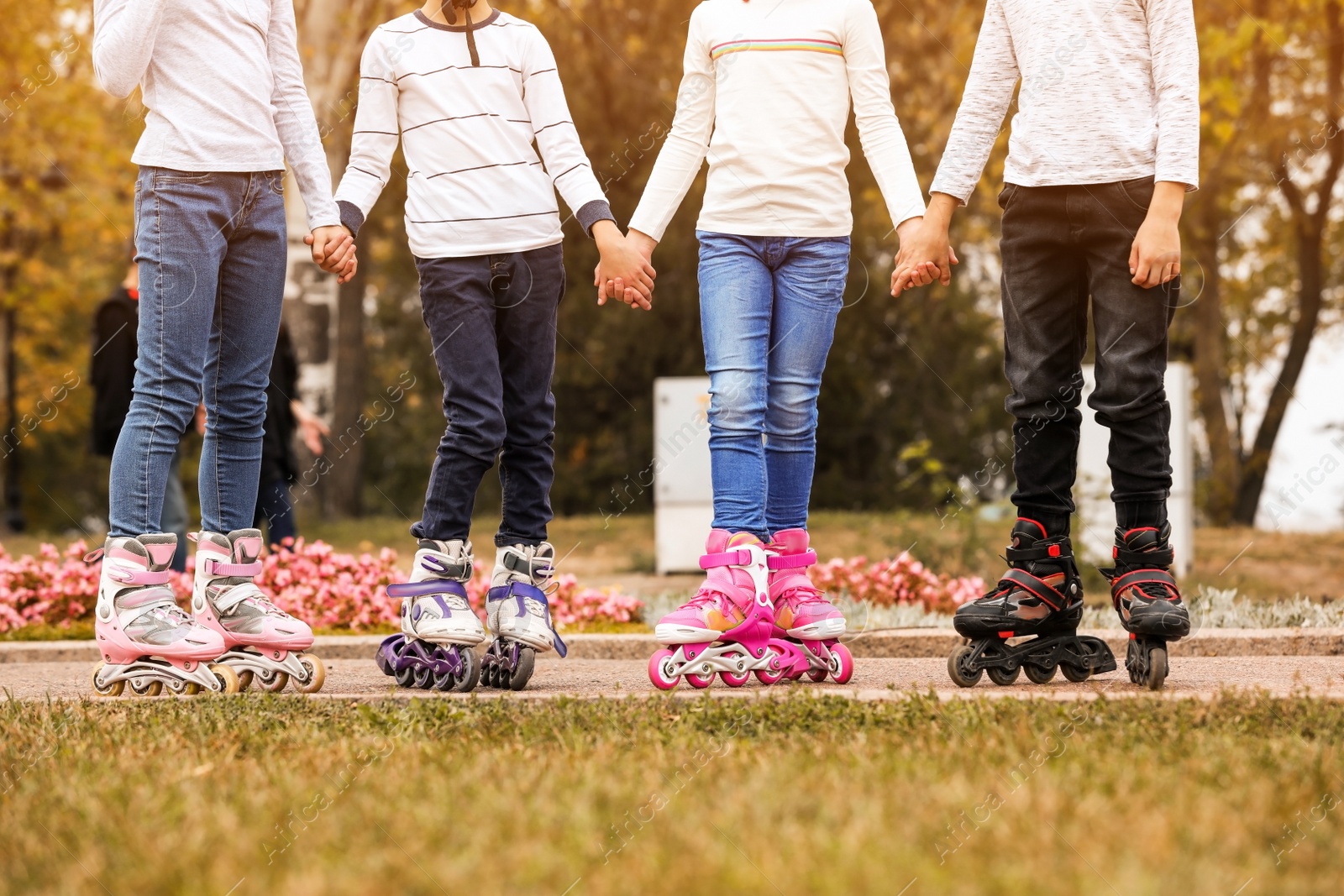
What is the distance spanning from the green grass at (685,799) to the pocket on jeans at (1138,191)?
1390 millimetres

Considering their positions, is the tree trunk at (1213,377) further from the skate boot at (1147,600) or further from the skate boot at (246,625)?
the skate boot at (246,625)

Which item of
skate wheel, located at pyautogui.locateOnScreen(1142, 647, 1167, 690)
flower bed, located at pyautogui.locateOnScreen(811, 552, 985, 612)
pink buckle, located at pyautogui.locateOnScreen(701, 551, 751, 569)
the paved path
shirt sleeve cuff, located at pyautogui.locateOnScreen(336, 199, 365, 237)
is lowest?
flower bed, located at pyautogui.locateOnScreen(811, 552, 985, 612)

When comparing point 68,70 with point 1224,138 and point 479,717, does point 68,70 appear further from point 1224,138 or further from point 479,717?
point 479,717

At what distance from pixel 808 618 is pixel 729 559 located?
29 centimetres

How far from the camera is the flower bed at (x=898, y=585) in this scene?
6.66 m

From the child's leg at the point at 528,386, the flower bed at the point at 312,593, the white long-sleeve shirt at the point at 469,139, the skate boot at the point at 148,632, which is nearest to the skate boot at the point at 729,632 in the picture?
the child's leg at the point at 528,386

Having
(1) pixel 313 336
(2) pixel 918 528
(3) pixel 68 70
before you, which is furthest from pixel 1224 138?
(3) pixel 68 70

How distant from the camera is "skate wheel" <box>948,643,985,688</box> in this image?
389 centimetres

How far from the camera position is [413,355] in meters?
16.5

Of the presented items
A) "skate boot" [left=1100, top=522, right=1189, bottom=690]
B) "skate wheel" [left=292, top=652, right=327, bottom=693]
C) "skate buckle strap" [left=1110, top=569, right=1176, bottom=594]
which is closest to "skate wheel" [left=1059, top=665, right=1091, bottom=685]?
"skate boot" [left=1100, top=522, right=1189, bottom=690]

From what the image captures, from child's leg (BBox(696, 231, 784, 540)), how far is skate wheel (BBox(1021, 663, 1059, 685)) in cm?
84

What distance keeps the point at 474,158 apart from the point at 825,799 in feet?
8.14

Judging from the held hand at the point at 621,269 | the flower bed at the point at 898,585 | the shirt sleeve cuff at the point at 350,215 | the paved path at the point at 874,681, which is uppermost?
the shirt sleeve cuff at the point at 350,215

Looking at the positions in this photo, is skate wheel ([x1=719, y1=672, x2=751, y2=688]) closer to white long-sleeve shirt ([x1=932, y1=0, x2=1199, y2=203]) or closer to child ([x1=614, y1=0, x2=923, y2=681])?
child ([x1=614, y1=0, x2=923, y2=681])
